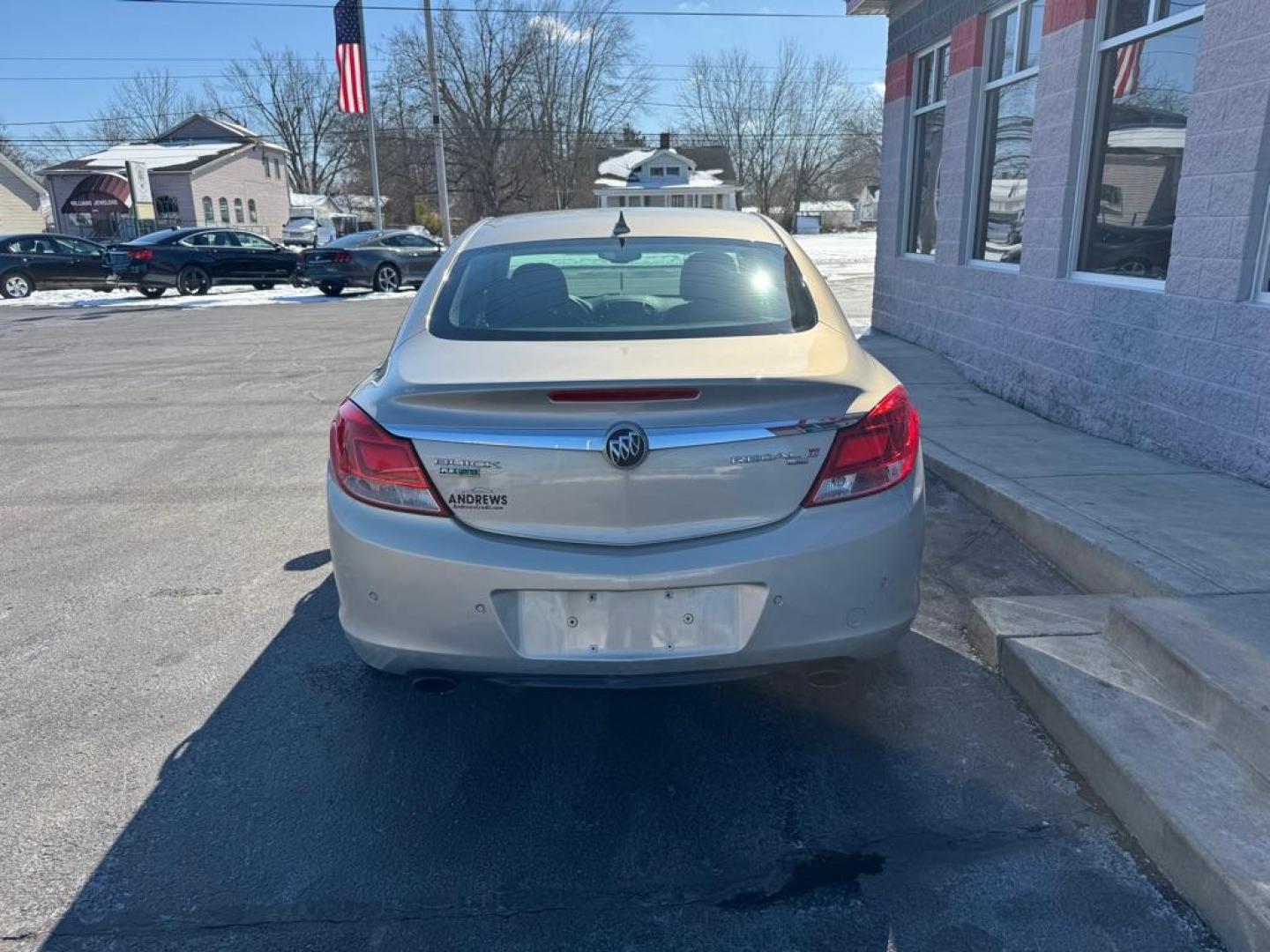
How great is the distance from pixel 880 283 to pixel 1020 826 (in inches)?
382

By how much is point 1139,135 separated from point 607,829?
5.65m

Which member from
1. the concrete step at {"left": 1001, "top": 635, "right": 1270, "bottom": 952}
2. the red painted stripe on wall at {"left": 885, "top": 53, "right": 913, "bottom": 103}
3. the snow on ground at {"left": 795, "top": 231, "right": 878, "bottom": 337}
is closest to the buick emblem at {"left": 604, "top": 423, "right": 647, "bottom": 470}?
the concrete step at {"left": 1001, "top": 635, "right": 1270, "bottom": 952}

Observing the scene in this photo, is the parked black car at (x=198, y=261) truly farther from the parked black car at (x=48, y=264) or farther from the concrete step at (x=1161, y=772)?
the concrete step at (x=1161, y=772)

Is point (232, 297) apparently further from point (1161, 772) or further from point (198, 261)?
point (1161, 772)

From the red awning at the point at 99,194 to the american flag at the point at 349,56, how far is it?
24.3m

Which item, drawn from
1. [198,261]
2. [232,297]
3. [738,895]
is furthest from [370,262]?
[738,895]

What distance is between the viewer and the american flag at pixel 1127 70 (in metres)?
5.95

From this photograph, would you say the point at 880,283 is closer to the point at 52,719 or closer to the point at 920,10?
the point at 920,10

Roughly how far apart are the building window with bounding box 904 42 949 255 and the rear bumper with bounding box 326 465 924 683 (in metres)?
7.83

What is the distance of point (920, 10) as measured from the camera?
387 inches

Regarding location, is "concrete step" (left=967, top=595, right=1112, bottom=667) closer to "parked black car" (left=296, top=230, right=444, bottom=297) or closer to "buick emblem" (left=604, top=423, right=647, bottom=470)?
"buick emblem" (left=604, top=423, right=647, bottom=470)

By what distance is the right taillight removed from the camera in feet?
8.44

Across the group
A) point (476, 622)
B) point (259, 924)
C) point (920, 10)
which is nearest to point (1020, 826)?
point (476, 622)

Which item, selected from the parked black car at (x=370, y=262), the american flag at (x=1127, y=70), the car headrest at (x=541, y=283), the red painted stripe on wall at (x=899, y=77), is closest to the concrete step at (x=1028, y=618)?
the car headrest at (x=541, y=283)
